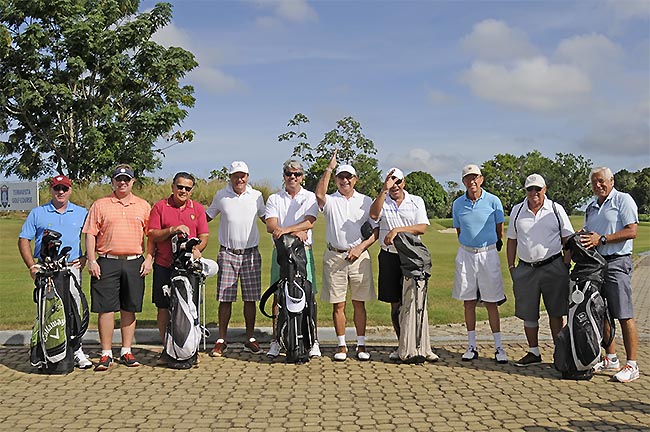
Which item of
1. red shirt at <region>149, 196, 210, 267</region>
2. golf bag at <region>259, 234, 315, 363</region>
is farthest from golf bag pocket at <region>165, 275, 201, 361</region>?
golf bag at <region>259, 234, 315, 363</region>

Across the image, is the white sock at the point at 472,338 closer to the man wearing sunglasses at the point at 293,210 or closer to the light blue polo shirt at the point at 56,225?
the man wearing sunglasses at the point at 293,210

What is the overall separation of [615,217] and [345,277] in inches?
113

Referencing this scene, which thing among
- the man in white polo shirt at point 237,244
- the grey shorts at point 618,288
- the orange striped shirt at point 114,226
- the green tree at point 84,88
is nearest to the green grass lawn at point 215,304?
the man in white polo shirt at point 237,244

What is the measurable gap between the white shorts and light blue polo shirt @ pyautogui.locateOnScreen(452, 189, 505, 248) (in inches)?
5.3

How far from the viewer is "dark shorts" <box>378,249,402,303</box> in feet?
24.6

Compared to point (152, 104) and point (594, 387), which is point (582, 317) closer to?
point (594, 387)

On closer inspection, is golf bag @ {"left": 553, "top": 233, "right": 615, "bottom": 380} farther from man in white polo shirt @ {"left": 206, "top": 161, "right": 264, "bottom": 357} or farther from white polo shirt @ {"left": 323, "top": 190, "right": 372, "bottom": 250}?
man in white polo shirt @ {"left": 206, "top": 161, "right": 264, "bottom": 357}

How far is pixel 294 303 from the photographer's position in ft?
24.0

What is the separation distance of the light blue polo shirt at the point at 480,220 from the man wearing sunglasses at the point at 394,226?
42cm

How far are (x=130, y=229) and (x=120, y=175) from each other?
1.92ft

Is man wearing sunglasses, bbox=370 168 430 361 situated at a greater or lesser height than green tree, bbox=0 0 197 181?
lesser

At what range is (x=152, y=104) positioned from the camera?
95.2ft

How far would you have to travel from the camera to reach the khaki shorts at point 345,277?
759 cm

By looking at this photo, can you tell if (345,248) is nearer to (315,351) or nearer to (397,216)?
(397,216)
